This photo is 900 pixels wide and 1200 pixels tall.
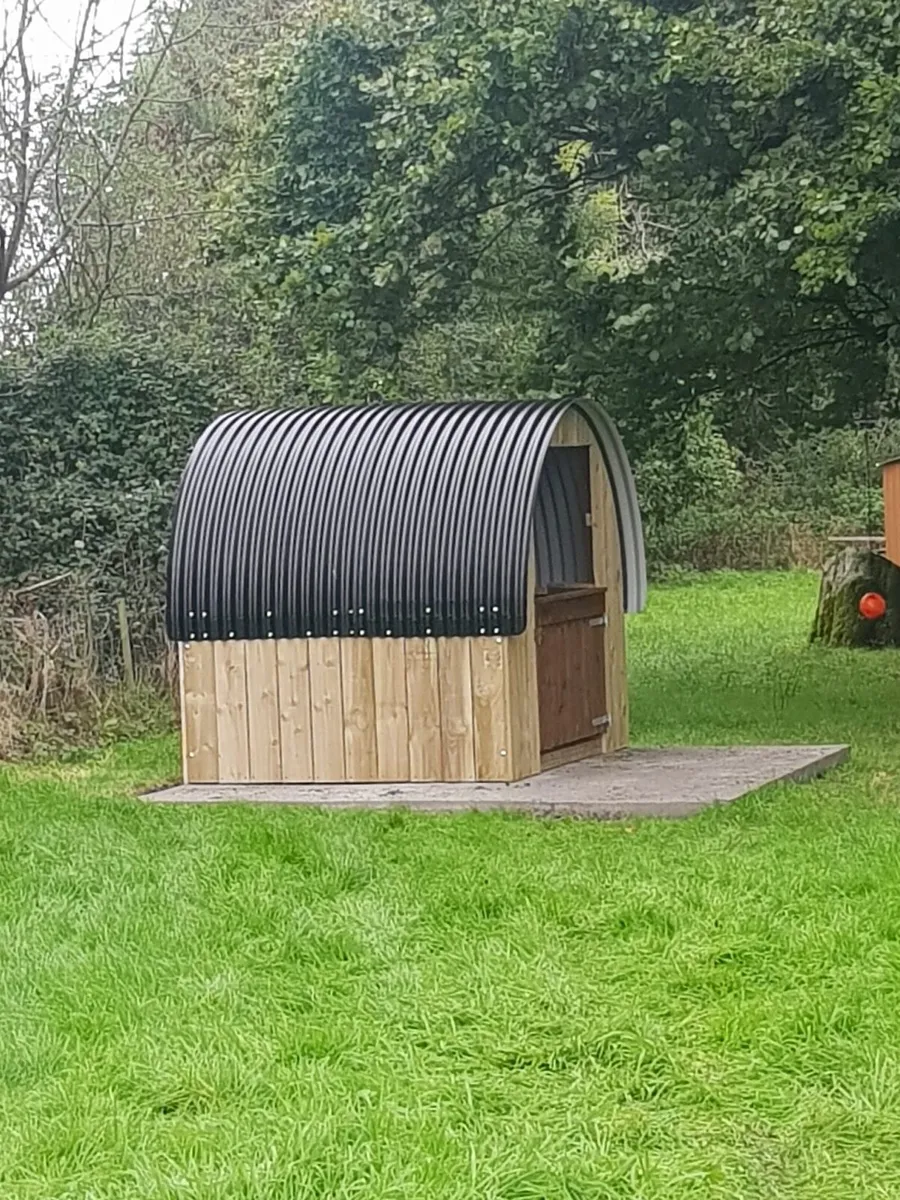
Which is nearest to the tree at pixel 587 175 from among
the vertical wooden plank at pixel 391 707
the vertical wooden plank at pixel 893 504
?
the vertical wooden plank at pixel 893 504

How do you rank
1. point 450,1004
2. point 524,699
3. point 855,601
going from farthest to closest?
1. point 855,601
2. point 524,699
3. point 450,1004

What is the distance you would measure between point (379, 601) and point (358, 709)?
Result: 0.65 meters

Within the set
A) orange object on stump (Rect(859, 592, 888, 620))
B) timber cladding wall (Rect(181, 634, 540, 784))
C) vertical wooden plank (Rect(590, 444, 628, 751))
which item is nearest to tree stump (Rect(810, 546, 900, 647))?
orange object on stump (Rect(859, 592, 888, 620))

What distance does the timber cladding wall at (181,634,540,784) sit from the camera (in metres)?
11.0

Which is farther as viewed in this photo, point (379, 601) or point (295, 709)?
point (295, 709)

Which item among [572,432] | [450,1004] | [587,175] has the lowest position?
[450,1004]

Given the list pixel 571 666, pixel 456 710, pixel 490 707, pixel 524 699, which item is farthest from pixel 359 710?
pixel 571 666

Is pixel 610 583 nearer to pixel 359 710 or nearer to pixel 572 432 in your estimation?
pixel 572 432

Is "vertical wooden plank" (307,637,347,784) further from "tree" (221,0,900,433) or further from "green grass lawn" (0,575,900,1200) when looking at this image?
"tree" (221,0,900,433)

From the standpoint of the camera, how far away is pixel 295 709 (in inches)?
450

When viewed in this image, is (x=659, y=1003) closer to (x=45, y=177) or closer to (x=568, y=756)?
(x=568, y=756)

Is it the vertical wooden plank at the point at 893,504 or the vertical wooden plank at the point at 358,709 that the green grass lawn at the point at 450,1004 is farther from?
the vertical wooden plank at the point at 893,504

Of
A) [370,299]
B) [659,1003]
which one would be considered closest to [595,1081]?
[659,1003]

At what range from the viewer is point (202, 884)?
827 cm
